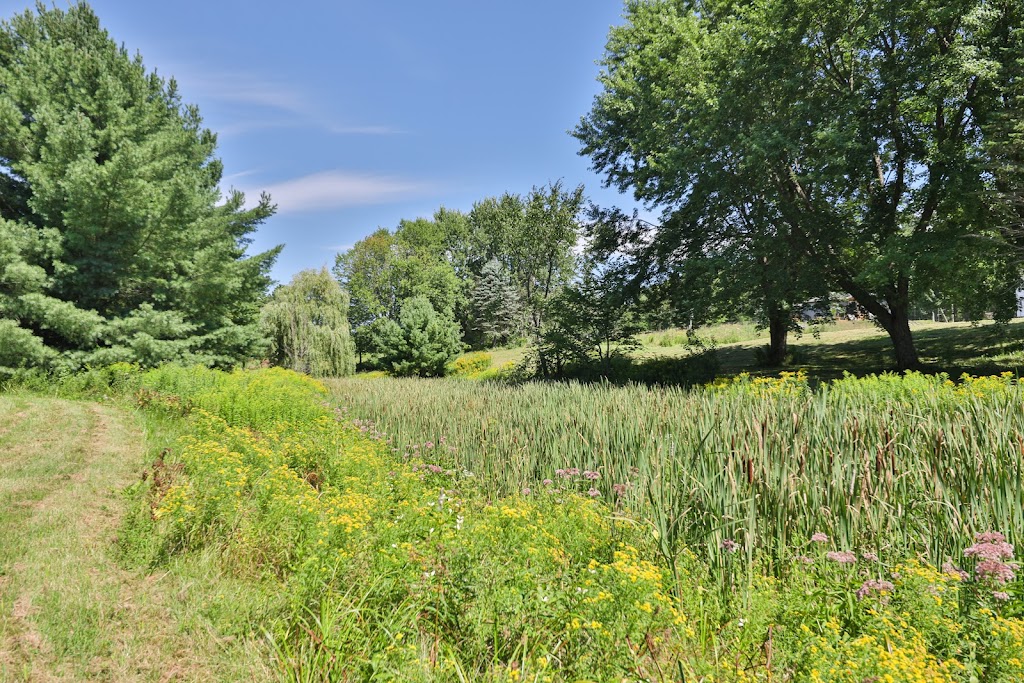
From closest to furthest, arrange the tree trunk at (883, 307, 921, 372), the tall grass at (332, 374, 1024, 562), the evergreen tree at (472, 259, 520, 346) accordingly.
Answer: the tall grass at (332, 374, 1024, 562) → the tree trunk at (883, 307, 921, 372) → the evergreen tree at (472, 259, 520, 346)

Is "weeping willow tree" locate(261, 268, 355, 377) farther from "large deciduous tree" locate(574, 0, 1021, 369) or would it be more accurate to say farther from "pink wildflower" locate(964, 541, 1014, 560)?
"pink wildflower" locate(964, 541, 1014, 560)

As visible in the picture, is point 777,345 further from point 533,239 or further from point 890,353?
point 533,239

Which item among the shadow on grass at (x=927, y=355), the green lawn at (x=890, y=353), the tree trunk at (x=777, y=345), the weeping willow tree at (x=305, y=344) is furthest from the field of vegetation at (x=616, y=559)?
the weeping willow tree at (x=305, y=344)

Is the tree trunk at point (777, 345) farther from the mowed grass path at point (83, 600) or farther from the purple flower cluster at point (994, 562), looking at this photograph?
the mowed grass path at point (83, 600)

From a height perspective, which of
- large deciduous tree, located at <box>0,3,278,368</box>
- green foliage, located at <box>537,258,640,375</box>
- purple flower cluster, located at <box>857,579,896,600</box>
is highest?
large deciduous tree, located at <box>0,3,278,368</box>

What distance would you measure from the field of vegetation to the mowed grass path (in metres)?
0.03

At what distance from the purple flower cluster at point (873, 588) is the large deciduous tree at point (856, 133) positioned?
9.18 m

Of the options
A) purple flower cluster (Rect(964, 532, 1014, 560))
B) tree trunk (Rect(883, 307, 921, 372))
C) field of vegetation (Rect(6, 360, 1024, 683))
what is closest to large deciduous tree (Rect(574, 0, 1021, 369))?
tree trunk (Rect(883, 307, 921, 372))

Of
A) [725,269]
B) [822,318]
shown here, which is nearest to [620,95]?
[725,269]

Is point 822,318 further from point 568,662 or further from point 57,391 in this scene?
point 57,391

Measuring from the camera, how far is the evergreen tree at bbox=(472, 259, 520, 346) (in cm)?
4138

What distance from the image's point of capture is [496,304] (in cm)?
4191

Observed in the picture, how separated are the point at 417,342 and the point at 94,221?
14.3 m

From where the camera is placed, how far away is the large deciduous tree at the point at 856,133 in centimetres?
951
